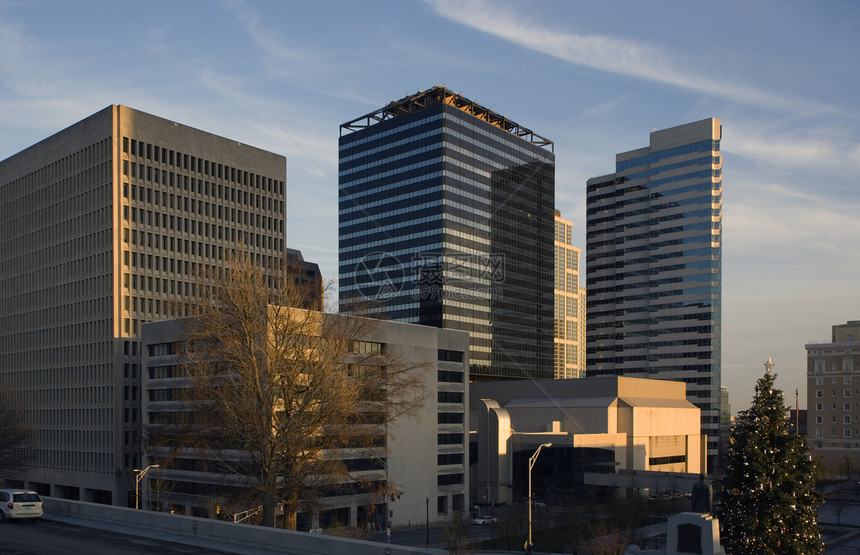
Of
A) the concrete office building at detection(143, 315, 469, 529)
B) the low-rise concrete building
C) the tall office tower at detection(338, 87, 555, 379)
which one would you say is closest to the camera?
the concrete office building at detection(143, 315, 469, 529)

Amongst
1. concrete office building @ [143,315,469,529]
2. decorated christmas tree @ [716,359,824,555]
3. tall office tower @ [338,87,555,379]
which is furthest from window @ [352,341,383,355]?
tall office tower @ [338,87,555,379]

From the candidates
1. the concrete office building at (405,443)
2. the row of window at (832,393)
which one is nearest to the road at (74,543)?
the concrete office building at (405,443)

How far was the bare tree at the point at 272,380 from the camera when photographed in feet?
136

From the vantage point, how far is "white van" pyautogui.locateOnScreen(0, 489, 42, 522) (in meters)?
37.7

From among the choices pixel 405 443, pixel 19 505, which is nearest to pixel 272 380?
pixel 19 505

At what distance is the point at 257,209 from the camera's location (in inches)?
4978

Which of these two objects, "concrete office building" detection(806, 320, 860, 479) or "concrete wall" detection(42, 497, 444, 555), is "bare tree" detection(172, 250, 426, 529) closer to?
"concrete wall" detection(42, 497, 444, 555)

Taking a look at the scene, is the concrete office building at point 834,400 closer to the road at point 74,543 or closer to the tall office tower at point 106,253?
the tall office tower at point 106,253

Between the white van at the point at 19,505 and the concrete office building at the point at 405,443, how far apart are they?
35.4 metres

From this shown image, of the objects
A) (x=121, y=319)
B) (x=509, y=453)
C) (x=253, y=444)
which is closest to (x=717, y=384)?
(x=509, y=453)

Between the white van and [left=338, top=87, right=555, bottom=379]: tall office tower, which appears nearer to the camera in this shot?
the white van

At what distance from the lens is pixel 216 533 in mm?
31156

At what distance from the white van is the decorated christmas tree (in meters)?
33.0

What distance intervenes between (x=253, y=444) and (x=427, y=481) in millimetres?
56137
